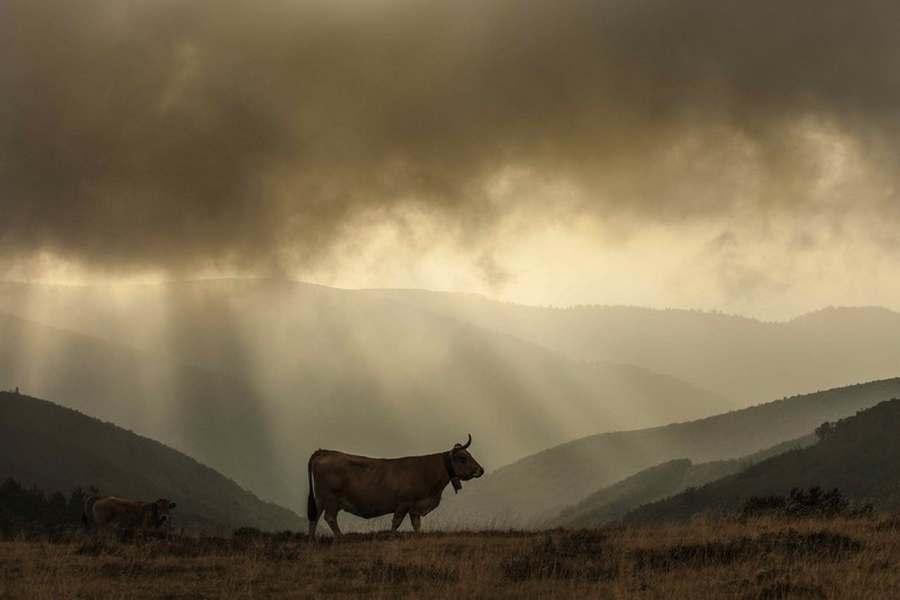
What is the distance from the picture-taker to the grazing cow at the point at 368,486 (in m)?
24.7

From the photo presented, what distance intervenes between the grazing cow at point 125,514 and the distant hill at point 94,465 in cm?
10968

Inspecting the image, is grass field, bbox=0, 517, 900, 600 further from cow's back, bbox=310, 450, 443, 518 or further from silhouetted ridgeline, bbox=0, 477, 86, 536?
silhouetted ridgeline, bbox=0, 477, 86, 536

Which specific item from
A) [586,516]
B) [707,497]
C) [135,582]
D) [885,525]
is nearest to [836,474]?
[707,497]

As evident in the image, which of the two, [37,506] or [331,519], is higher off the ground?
[37,506]

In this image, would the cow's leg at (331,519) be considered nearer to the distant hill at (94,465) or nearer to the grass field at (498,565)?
the grass field at (498,565)

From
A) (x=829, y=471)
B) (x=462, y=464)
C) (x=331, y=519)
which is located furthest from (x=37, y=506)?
(x=829, y=471)

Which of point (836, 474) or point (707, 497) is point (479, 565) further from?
point (707, 497)

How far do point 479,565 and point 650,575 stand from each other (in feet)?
8.88

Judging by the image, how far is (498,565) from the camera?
16625 mm

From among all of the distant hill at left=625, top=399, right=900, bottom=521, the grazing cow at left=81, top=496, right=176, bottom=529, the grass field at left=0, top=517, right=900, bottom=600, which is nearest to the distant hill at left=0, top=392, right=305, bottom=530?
the distant hill at left=625, top=399, right=900, bottom=521

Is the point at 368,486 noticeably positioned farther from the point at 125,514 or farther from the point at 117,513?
the point at 117,513

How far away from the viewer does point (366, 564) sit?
17.0 m

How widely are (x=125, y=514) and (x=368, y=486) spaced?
11.0m

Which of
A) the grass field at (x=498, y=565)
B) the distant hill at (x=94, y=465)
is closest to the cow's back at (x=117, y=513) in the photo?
the grass field at (x=498, y=565)
